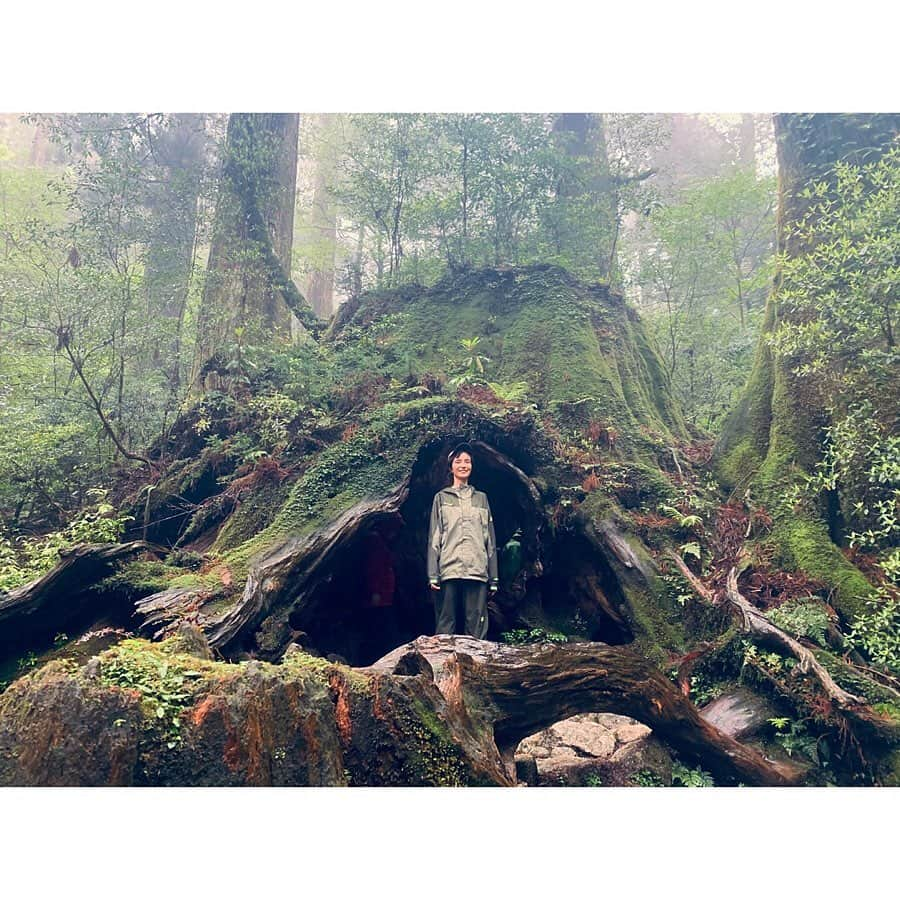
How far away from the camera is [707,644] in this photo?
5984mm

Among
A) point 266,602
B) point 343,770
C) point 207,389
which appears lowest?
point 343,770

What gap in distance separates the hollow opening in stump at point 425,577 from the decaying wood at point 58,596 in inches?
81.4

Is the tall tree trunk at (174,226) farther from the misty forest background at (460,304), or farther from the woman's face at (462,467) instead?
the woman's face at (462,467)

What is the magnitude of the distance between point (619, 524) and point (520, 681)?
2471mm

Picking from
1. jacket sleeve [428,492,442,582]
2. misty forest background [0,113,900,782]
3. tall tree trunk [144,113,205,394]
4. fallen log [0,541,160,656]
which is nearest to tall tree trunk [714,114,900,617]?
misty forest background [0,113,900,782]

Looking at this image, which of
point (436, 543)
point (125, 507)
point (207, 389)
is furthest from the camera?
point (207, 389)

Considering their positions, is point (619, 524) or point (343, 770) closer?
point (343, 770)

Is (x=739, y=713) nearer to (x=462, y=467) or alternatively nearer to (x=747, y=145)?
(x=462, y=467)

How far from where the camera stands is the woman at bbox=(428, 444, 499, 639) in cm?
661

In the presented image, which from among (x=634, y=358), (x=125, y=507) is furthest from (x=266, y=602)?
(x=634, y=358)

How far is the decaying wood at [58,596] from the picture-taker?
5.26m

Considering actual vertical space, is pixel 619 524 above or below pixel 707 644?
above

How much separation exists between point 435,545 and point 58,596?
3.48m

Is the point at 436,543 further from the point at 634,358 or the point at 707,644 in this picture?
the point at 634,358
